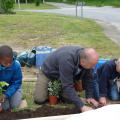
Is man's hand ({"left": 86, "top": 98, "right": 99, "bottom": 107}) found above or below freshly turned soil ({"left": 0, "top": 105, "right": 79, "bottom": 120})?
above

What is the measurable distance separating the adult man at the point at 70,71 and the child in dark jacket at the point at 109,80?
10.5 inches

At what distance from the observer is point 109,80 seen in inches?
266

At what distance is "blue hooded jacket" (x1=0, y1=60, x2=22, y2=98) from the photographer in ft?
20.0

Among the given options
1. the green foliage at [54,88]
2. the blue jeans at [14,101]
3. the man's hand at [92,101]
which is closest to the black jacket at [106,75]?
the man's hand at [92,101]

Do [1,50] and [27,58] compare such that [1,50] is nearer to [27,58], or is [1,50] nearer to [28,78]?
[28,78]

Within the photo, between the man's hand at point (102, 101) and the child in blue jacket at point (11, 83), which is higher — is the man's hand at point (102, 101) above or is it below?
below

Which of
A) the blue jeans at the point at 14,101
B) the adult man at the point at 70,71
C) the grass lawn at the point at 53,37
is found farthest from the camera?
the grass lawn at the point at 53,37

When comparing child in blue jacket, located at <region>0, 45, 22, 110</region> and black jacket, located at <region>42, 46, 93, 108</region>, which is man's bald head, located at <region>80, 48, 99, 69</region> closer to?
black jacket, located at <region>42, 46, 93, 108</region>

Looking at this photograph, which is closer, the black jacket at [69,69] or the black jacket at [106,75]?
the black jacket at [69,69]

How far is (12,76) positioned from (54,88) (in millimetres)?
626

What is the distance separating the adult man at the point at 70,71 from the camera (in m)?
5.66

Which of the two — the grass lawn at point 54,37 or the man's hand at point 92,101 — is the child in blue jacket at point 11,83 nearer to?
the man's hand at point 92,101

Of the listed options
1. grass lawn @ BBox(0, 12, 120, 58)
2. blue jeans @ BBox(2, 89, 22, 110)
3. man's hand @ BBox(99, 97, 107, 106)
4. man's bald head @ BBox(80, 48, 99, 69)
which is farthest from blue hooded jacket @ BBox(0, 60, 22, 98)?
grass lawn @ BBox(0, 12, 120, 58)

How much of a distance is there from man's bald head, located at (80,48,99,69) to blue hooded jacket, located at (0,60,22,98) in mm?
927
